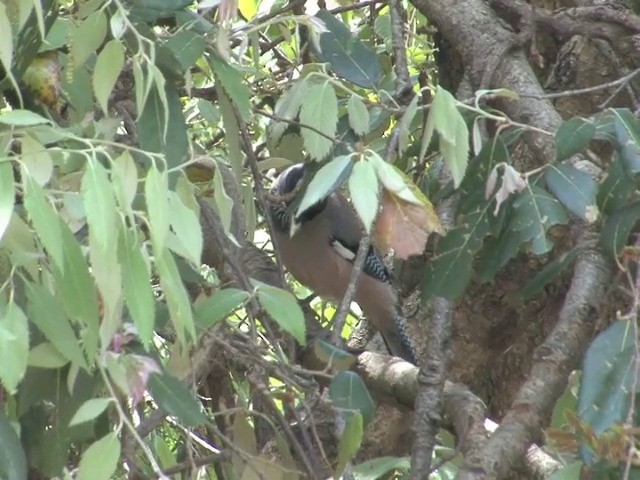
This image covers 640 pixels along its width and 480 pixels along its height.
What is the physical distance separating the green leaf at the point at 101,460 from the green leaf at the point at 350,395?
504mm

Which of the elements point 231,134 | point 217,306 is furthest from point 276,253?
point 217,306

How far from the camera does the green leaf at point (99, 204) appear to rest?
857mm

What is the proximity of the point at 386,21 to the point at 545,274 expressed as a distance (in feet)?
3.02

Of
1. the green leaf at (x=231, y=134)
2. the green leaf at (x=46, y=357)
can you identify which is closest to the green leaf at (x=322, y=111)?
the green leaf at (x=231, y=134)

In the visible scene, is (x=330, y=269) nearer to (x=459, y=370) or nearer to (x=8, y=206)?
(x=459, y=370)

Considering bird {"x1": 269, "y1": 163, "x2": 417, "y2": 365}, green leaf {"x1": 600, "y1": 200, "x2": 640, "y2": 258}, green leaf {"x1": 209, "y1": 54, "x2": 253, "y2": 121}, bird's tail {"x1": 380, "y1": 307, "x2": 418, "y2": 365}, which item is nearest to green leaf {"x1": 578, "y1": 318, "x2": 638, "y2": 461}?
green leaf {"x1": 600, "y1": 200, "x2": 640, "y2": 258}

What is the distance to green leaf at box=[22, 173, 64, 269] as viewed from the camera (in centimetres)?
86

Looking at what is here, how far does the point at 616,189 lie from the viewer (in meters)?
1.49

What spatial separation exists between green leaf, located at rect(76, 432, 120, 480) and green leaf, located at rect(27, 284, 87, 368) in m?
0.09

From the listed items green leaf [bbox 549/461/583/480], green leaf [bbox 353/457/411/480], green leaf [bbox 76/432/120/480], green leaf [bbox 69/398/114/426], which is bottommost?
green leaf [bbox 353/457/411/480]

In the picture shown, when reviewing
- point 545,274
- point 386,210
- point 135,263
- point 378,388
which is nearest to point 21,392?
point 135,263

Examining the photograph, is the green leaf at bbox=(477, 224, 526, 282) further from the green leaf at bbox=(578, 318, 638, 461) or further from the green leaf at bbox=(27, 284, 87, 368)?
the green leaf at bbox=(27, 284, 87, 368)

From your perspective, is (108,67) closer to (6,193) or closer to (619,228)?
(6,193)

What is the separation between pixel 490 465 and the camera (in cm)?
140
